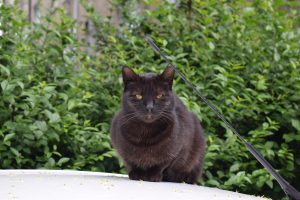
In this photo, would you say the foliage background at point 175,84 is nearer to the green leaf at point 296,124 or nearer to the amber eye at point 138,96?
the green leaf at point 296,124

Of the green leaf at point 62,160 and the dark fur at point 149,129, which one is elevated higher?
the dark fur at point 149,129

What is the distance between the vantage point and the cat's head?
3.47 meters

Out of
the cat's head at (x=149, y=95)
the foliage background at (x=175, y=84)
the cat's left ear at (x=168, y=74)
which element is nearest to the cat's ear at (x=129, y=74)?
the cat's head at (x=149, y=95)

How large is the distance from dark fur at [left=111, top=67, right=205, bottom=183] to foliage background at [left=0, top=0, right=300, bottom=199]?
0.97 meters

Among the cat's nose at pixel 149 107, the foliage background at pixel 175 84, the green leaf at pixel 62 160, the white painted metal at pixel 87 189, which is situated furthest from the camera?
the foliage background at pixel 175 84

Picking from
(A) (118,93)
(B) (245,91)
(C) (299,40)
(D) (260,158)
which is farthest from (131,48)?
(D) (260,158)

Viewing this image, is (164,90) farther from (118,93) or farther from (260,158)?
(118,93)

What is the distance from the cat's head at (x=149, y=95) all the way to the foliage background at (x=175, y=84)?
1.10m

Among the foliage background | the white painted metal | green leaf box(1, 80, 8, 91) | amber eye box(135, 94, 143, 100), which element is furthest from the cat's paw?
green leaf box(1, 80, 8, 91)

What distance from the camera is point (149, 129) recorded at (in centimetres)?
358

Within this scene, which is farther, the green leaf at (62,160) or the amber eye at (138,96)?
the green leaf at (62,160)

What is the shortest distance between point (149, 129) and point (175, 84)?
5.13ft

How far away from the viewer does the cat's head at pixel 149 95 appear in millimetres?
3475

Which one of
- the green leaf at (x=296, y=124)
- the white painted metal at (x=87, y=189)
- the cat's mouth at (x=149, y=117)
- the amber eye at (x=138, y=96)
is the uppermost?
the amber eye at (x=138, y=96)
